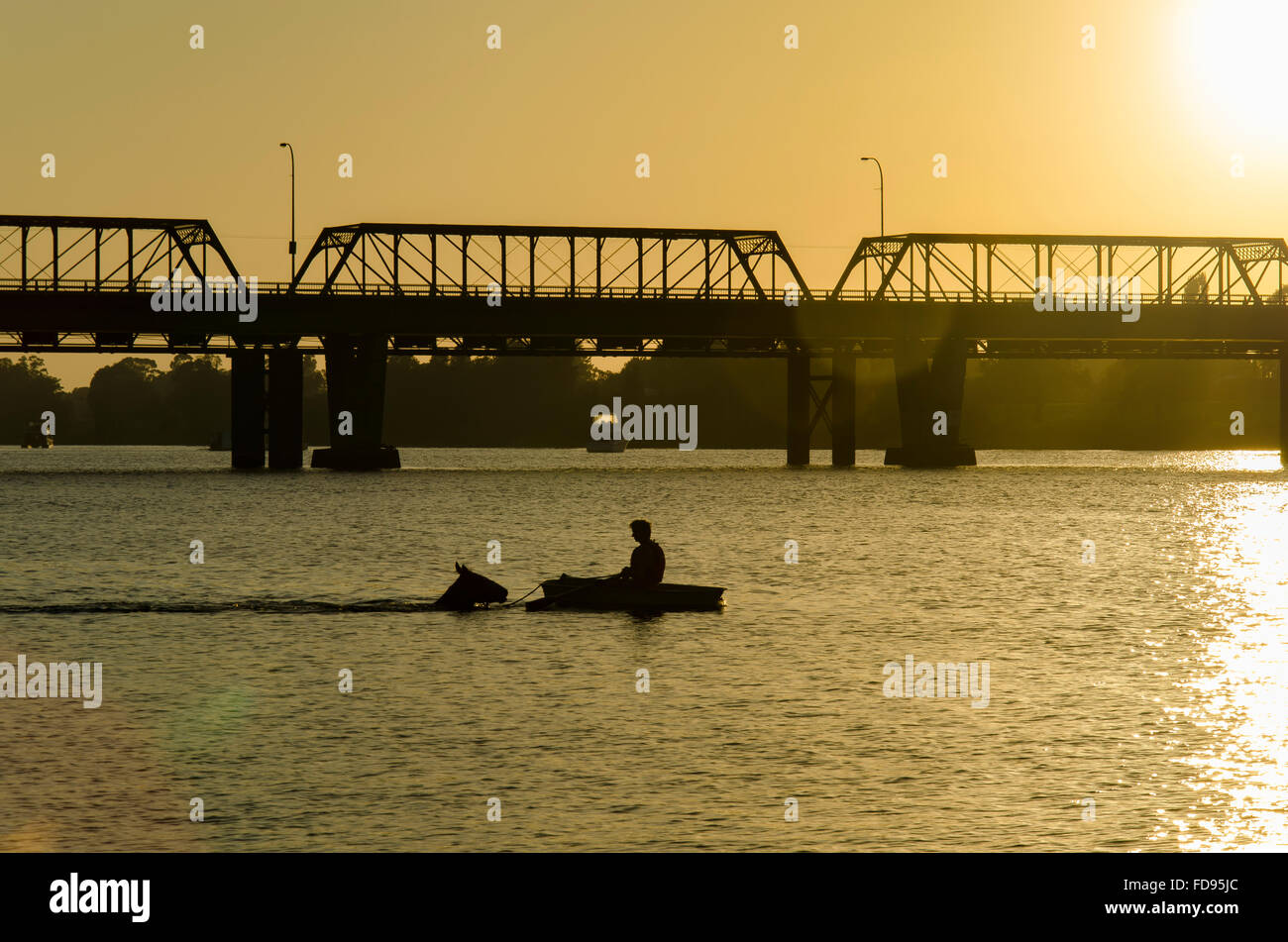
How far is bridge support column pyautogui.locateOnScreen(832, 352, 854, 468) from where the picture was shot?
6457 inches

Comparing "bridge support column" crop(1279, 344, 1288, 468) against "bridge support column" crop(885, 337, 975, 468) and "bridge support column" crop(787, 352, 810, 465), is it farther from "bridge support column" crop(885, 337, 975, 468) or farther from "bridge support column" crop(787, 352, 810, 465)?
"bridge support column" crop(787, 352, 810, 465)

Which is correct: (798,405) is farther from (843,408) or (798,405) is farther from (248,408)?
(248,408)

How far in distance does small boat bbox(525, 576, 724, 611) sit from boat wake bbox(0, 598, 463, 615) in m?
4.39

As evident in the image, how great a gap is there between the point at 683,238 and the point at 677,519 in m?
59.6

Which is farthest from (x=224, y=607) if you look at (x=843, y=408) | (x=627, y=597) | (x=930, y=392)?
(x=843, y=408)

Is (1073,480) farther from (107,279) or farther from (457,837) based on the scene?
(457,837)

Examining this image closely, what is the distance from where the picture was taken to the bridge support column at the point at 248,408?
14288cm

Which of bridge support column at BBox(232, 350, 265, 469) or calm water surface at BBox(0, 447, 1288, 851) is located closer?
calm water surface at BBox(0, 447, 1288, 851)

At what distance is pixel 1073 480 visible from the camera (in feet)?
531

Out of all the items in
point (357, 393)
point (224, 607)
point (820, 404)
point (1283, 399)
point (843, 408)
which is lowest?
point (224, 607)

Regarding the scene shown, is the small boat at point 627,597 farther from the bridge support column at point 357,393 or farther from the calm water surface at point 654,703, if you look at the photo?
the bridge support column at point 357,393

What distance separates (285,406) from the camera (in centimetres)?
14875

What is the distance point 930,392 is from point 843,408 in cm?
1561

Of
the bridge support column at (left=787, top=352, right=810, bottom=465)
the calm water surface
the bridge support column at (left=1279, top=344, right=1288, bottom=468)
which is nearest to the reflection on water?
the calm water surface
